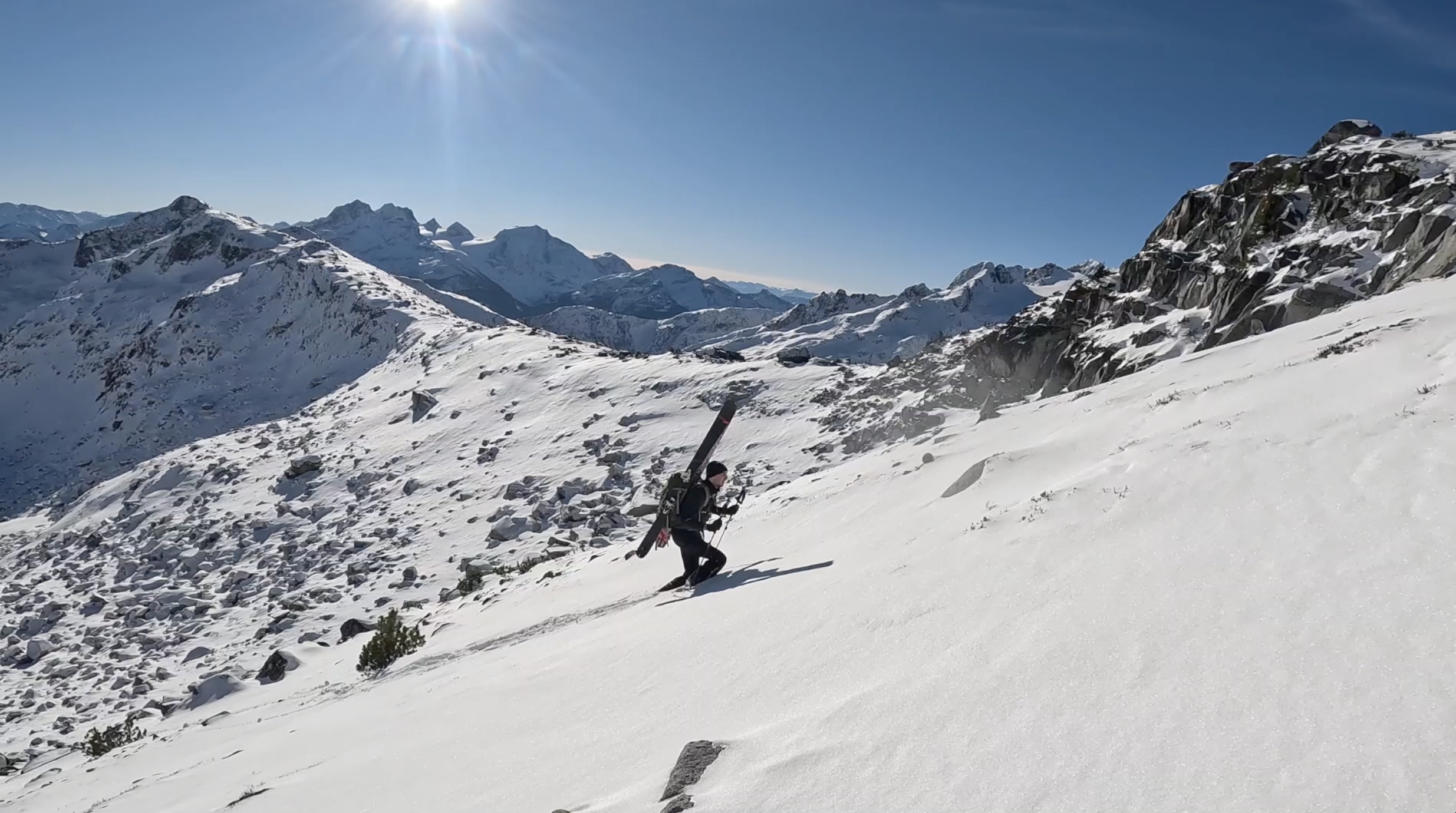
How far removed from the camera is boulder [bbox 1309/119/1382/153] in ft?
85.9

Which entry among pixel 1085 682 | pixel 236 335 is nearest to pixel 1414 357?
pixel 1085 682

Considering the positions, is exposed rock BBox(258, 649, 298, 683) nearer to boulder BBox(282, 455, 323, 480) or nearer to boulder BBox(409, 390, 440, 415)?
boulder BBox(282, 455, 323, 480)

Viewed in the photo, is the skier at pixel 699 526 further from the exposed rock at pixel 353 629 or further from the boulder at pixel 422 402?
the boulder at pixel 422 402

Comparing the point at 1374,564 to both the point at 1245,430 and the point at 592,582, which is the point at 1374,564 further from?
the point at 592,582

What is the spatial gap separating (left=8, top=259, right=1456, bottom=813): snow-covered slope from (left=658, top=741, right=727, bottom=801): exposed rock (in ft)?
0.21

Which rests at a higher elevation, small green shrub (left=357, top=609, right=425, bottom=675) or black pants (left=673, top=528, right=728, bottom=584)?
black pants (left=673, top=528, right=728, bottom=584)

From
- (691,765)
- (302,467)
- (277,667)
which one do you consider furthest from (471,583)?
(302,467)

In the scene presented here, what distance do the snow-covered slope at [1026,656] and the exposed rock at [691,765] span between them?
6 cm

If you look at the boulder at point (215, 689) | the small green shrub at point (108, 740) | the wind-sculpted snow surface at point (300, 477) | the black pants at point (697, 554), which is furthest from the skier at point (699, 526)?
the boulder at point (215, 689)

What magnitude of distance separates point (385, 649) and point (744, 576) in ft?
24.1

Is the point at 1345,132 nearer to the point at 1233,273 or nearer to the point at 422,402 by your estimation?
the point at 1233,273

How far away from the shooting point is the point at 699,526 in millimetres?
10680

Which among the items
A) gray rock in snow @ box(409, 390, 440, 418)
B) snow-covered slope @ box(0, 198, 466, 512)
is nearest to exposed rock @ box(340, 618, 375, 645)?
gray rock in snow @ box(409, 390, 440, 418)

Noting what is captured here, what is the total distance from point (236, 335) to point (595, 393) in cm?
5682
